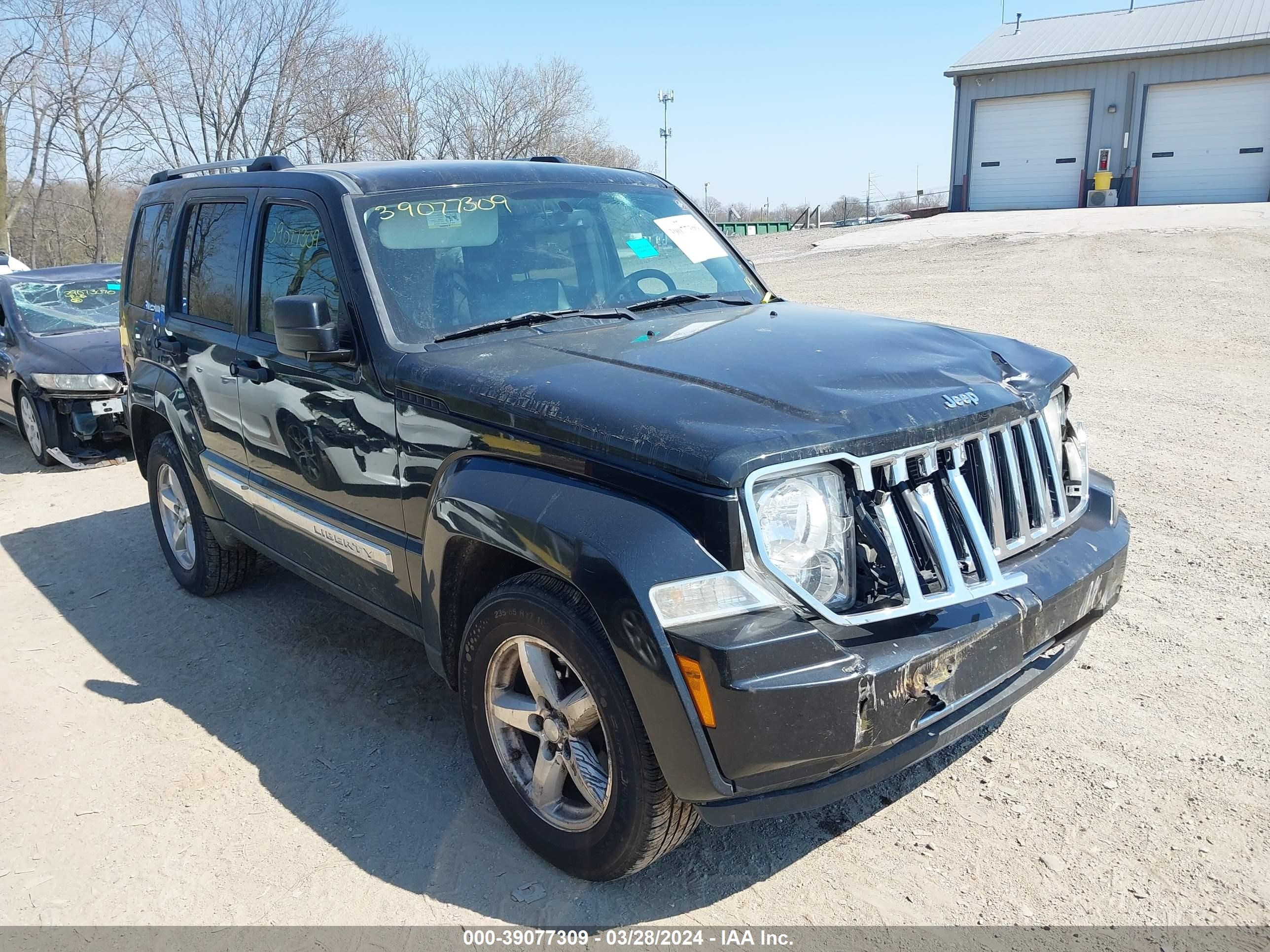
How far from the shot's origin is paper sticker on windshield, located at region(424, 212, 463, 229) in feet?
11.6

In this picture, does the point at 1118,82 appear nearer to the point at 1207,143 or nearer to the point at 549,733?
the point at 1207,143

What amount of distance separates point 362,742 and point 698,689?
197cm

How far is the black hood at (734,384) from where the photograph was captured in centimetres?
240

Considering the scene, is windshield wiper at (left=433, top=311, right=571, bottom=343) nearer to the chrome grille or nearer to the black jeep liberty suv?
the black jeep liberty suv

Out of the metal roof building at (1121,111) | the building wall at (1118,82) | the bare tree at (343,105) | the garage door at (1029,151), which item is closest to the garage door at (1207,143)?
the metal roof building at (1121,111)

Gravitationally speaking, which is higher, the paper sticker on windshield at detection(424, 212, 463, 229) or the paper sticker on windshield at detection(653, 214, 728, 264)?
the paper sticker on windshield at detection(424, 212, 463, 229)

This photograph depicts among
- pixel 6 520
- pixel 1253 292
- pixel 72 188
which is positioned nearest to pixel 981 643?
pixel 6 520

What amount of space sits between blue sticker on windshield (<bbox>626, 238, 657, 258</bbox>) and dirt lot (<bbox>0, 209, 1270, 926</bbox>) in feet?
6.61

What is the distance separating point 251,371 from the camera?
12.8 feet

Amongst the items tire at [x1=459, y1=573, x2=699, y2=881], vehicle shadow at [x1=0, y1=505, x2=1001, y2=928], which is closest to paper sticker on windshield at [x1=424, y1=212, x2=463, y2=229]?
tire at [x1=459, y1=573, x2=699, y2=881]

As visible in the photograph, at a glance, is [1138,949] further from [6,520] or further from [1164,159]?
[1164,159]

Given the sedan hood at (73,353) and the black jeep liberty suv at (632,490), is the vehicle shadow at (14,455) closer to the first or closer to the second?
the sedan hood at (73,353)

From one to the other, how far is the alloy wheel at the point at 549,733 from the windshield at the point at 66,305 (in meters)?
7.90

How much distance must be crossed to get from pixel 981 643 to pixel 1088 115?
3703 centimetres
